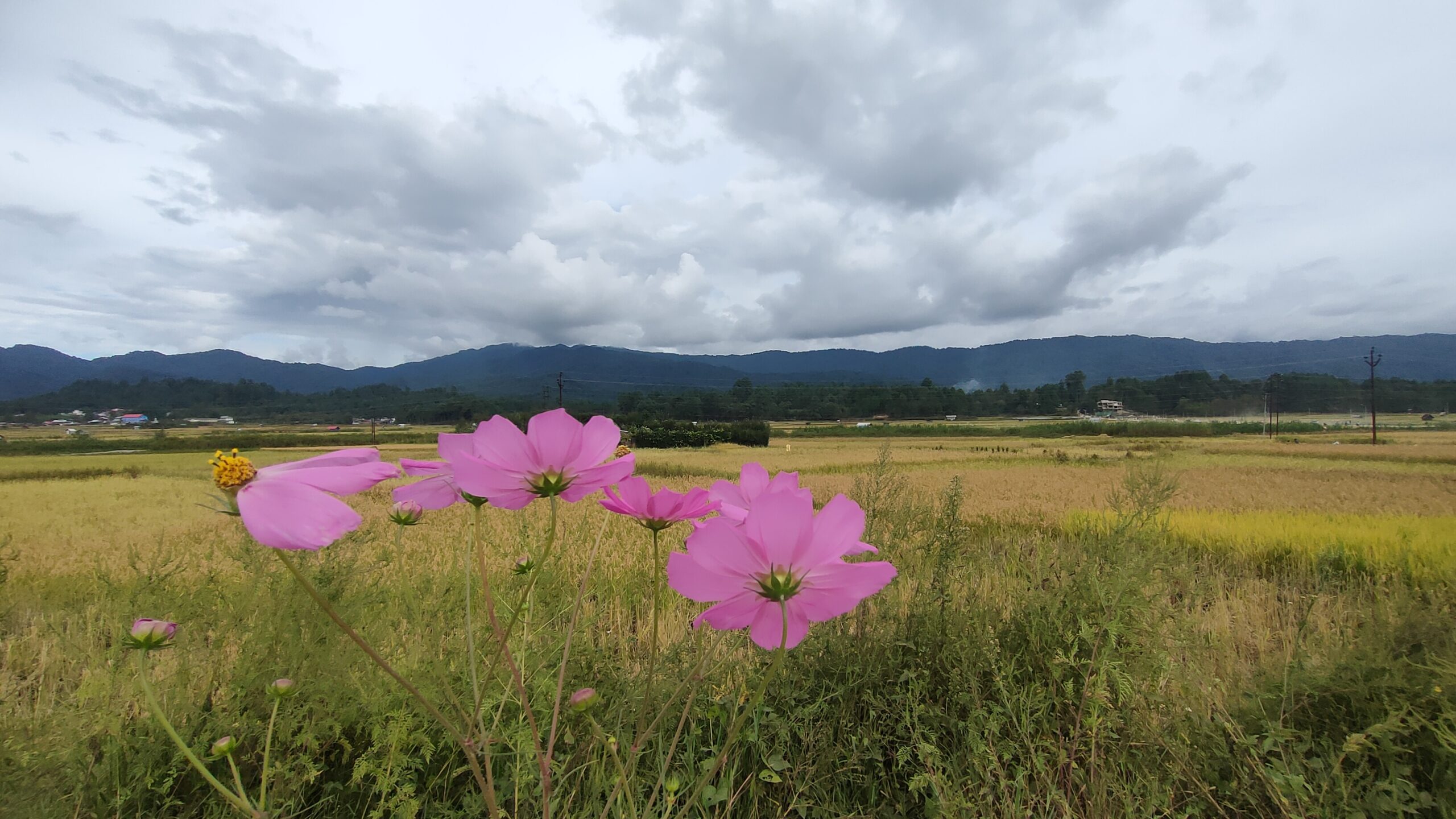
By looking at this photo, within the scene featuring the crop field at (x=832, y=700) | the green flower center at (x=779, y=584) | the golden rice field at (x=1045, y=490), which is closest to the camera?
the green flower center at (x=779, y=584)

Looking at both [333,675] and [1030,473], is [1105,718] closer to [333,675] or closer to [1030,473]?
[333,675]

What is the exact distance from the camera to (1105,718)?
218 centimetres

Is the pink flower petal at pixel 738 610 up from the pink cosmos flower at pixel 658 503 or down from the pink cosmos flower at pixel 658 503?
down

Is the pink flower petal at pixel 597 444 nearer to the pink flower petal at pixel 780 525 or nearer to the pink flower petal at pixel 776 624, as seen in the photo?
the pink flower petal at pixel 780 525

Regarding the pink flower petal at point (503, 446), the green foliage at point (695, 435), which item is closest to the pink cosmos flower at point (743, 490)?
the pink flower petal at point (503, 446)

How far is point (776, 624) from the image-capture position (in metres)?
0.86

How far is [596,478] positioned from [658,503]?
0.20m

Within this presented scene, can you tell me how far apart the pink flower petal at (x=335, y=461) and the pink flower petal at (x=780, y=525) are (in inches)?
22.7

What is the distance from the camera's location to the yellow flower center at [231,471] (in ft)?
2.34

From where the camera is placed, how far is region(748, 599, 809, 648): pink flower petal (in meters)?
0.85

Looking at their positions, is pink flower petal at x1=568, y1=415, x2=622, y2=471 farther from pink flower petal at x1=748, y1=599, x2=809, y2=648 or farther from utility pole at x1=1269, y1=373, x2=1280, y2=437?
utility pole at x1=1269, y1=373, x2=1280, y2=437

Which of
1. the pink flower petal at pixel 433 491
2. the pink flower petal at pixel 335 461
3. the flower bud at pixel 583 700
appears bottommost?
the flower bud at pixel 583 700

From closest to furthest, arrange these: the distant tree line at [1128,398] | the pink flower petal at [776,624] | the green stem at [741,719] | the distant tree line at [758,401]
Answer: the green stem at [741,719] < the pink flower petal at [776,624] < the distant tree line at [758,401] < the distant tree line at [1128,398]

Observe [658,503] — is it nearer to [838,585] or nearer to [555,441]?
[555,441]
